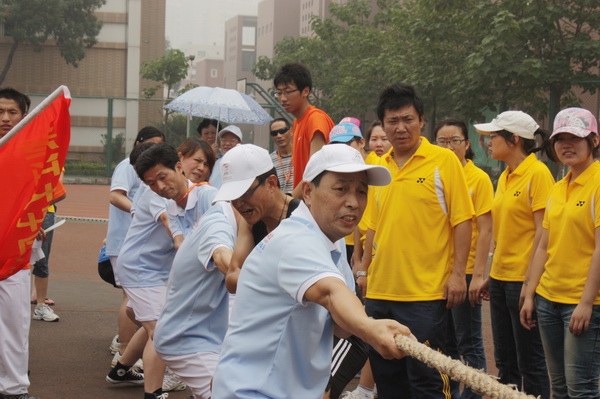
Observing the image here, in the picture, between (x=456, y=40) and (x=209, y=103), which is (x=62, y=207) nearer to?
(x=456, y=40)

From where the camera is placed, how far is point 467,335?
6.27 metres

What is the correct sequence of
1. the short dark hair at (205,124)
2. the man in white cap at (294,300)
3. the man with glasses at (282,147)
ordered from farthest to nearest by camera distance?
the short dark hair at (205,124) → the man with glasses at (282,147) → the man in white cap at (294,300)

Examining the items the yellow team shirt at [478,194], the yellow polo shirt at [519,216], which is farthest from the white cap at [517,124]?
the yellow team shirt at [478,194]

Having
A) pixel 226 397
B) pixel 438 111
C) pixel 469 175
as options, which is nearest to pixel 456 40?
pixel 438 111

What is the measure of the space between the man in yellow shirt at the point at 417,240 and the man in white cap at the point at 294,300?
2.13 m

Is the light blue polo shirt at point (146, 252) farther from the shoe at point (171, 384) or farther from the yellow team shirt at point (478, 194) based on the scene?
the yellow team shirt at point (478, 194)

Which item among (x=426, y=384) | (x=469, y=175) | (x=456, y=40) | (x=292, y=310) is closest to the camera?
(x=292, y=310)

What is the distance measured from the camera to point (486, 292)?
593 cm

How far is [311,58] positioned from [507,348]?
136 feet

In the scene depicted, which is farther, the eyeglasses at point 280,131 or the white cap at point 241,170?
the eyeglasses at point 280,131

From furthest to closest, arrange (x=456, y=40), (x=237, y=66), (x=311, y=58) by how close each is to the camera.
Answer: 1. (x=237, y=66)
2. (x=311, y=58)
3. (x=456, y=40)

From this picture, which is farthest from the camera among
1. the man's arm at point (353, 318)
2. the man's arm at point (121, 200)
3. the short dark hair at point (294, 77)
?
the man's arm at point (121, 200)

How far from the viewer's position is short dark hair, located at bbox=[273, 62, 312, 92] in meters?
6.47

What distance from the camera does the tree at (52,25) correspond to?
162 feet
